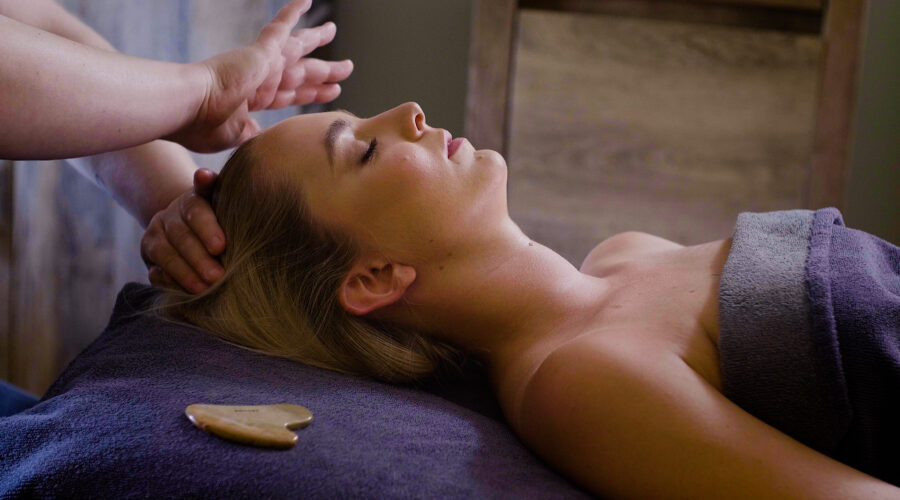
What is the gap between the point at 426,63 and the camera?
2.84m

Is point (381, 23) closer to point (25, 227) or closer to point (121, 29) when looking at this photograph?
point (121, 29)

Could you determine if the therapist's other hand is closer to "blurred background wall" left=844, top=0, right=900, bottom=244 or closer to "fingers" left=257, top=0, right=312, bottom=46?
"fingers" left=257, top=0, right=312, bottom=46

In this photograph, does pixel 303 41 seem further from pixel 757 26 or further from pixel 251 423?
pixel 757 26

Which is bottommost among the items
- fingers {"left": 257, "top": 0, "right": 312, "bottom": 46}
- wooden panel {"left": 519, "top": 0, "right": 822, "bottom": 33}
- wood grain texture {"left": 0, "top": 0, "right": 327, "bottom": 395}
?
wood grain texture {"left": 0, "top": 0, "right": 327, "bottom": 395}

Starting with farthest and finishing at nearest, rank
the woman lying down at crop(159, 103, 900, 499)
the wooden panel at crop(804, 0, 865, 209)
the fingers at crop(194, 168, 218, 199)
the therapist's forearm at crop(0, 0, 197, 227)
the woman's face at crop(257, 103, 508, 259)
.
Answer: the wooden panel at crop(804, 0, 865, 209), the therapist's forearm at crop(0, 0, 197, 227), the fingers at crop(194, 168, 218, 199), the woman's face at crop(257, 103, 508, 259), the woman lying down at crop(159, 103, 900, 499)

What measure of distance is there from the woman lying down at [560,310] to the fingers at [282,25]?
16 centimetres

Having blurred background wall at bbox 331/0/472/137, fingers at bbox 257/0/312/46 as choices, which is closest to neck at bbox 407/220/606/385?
fingers at bbox 257/0/312/46

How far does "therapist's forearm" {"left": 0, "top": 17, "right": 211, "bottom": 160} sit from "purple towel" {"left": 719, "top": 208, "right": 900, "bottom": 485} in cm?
77

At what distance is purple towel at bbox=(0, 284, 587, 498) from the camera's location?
725 mm

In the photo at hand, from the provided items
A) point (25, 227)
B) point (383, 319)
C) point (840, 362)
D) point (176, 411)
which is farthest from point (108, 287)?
point (840, 362)

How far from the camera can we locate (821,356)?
83cm

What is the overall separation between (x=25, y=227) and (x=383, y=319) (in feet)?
3.11

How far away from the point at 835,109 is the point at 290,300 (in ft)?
6.49

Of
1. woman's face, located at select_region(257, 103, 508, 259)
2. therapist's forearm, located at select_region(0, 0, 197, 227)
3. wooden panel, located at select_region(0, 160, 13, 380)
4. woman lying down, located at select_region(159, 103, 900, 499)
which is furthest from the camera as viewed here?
wooden panel, located at select_region(0, 160, 13, 380)
